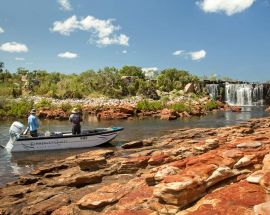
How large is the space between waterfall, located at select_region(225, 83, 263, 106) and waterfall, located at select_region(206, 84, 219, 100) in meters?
3.05

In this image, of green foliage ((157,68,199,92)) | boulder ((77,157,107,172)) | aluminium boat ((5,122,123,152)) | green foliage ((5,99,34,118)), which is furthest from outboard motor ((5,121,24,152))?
green foliage ((157,68,199,92))

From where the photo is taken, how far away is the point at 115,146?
24.2m

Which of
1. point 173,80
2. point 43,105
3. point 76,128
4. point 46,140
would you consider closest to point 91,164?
point 46,140

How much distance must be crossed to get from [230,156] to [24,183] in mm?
7981

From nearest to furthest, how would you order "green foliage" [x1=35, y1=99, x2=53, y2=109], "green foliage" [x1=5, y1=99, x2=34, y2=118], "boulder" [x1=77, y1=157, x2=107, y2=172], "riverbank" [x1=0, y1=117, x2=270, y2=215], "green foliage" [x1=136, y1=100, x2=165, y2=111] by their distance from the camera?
"riverbank" [x1=0, y1=117, x2=270, y2=215]
"boulder" [x1=77, y1=157, x2=107, y2=172]
"green foliage" [x1=5, y1=99, x2=34, y2=118]
"green foliage" [x1=136, y1=100, x2=165, y2=111]
"green foliage" [x1=35, y1=99, x2=53, y2=109]

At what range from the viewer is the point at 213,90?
79.6 m

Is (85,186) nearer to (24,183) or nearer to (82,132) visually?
(24,183)

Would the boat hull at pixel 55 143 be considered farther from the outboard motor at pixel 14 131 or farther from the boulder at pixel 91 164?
the boulder at pixel 91 164

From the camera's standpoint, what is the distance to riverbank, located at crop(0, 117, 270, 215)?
7633mm

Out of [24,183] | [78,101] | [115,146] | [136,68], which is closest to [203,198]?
[24,183]

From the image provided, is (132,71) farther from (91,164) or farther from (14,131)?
(91,164)

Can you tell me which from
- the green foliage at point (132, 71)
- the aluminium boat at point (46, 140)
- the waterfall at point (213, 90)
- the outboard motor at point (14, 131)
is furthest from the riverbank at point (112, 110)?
the green foliage at point (132, 71)

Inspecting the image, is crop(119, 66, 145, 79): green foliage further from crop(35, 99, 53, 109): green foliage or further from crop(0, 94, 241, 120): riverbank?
crop(35, 99, 53, 109): green foliage

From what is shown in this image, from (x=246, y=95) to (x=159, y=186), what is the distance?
71083 millimetres
